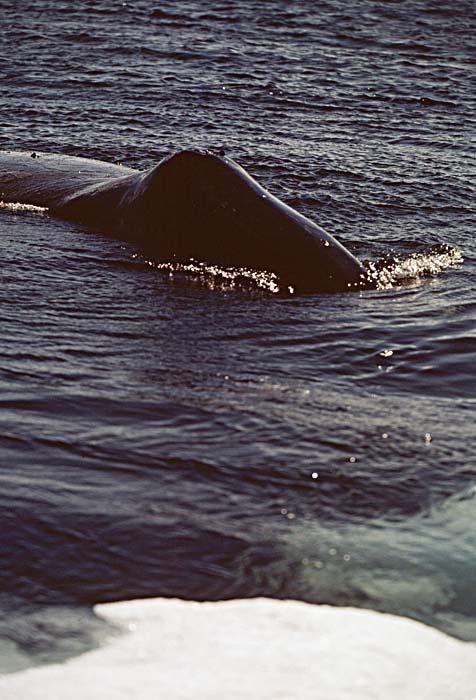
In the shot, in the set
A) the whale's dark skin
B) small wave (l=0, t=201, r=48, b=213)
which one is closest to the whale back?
the whale's dark skin

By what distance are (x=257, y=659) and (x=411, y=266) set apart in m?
5.16

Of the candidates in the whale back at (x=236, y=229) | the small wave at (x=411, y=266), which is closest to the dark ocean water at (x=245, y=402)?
the small wave at (x=411, y=266)

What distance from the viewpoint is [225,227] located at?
27.8 feet

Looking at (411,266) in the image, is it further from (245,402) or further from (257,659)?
(257,659)

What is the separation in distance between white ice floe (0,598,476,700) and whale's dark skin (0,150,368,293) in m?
3.93

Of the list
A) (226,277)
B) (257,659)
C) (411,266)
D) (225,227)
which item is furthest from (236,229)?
(257,659)

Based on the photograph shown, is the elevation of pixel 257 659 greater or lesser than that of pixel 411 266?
lesser

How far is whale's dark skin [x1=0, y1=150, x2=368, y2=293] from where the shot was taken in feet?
27.3

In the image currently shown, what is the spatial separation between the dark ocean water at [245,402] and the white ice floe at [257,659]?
0.36 ft

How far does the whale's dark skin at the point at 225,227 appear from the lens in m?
8.33

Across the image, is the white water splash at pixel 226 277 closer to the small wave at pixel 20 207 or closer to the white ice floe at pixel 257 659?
the small wave at pixel 20 207

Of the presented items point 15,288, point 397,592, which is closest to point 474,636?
point 397,592

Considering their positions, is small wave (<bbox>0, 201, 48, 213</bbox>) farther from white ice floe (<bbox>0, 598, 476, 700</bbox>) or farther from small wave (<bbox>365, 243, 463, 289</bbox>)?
white ice floe (<bbox>0, 598, 476, 700</bbox>)

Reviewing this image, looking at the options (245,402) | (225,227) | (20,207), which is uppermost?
(225,227)
